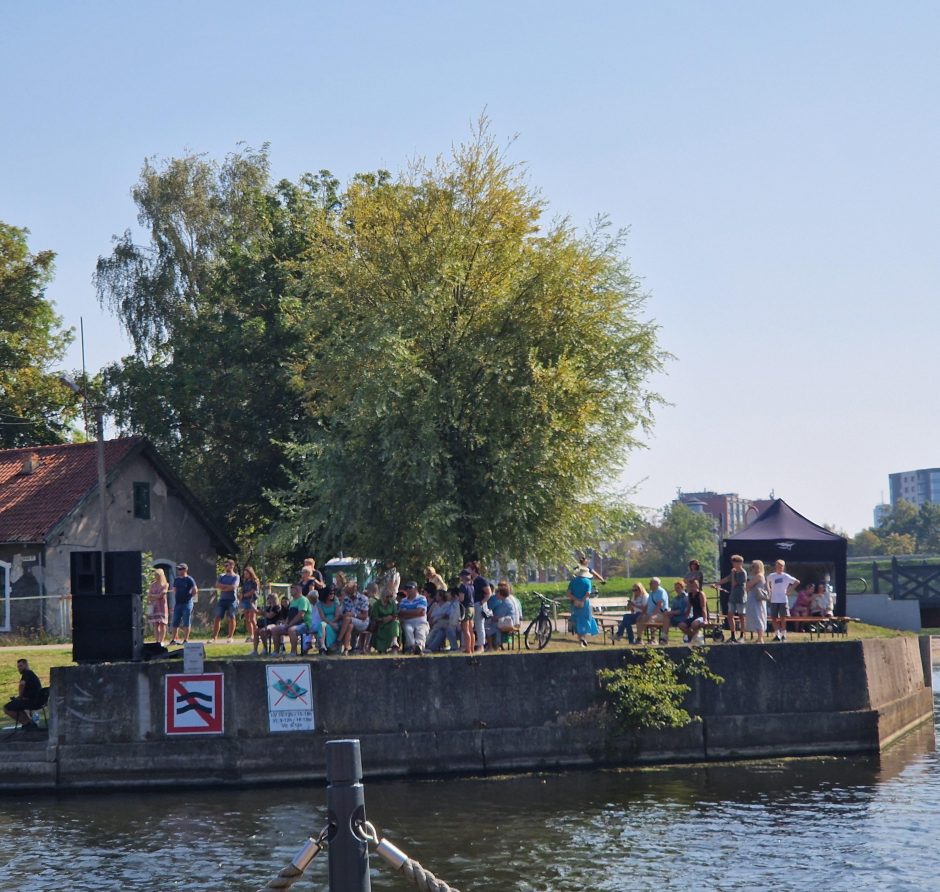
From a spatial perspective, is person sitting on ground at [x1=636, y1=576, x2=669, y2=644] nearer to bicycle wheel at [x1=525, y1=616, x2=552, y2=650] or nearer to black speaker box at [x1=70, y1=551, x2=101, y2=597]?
bicycle wheel at [x1=525, y1=616, x2=552, y2=650]

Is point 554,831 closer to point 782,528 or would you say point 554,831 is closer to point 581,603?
point 581,603

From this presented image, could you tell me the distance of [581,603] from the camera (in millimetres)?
25969

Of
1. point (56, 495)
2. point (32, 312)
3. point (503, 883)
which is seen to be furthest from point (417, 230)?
point (32, 312)

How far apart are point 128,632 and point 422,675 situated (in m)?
5.04

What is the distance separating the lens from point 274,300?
41.4m

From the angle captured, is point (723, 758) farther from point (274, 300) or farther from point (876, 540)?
point (876, 540)

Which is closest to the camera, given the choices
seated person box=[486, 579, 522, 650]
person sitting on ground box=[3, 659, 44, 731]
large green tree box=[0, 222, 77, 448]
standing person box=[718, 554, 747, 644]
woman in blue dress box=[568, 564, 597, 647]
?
person sitting on ground box=[3, 659, 44, 731]

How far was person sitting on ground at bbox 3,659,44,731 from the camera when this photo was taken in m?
23.2

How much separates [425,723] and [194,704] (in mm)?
3940

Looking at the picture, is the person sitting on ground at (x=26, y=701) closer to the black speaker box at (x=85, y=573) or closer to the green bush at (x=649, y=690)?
the black speaker box at (x=85, y=573)

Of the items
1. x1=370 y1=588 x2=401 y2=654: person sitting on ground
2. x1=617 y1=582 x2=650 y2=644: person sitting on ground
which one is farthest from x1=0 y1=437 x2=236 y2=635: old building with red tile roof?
x1=617 y1=582 x2=650 y2=644: person sitting on ground

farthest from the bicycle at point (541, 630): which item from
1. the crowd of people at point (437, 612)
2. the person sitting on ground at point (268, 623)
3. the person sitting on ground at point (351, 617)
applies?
the person sitting on ground at point (268, 623)

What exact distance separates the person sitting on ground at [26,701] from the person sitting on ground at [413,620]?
640cm

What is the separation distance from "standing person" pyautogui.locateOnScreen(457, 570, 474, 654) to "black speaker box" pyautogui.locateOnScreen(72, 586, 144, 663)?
5787 mm
